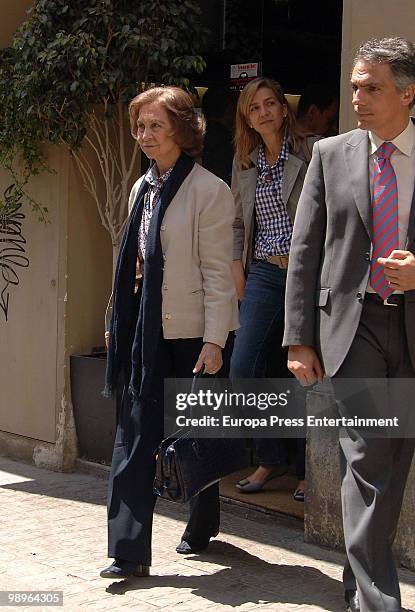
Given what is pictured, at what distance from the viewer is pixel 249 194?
5.45 m

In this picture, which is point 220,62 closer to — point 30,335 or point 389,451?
point 30,335

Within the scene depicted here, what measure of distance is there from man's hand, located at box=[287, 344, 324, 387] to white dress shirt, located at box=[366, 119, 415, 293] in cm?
33

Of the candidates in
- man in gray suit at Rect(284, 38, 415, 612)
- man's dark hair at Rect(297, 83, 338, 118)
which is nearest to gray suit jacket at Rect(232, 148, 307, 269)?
man's dark hair at Rect(297, 83, 338, 118)

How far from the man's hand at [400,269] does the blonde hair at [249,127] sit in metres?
1.92

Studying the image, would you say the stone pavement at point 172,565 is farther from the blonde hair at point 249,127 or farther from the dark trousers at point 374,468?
the blonde hair at point 249,127

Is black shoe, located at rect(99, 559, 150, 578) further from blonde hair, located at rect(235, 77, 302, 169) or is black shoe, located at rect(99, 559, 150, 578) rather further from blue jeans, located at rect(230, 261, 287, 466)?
blonde hair, located at rect(235, 77, 302, 169)

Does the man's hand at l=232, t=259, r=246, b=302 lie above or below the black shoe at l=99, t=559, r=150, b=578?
above

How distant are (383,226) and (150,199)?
1.22 m

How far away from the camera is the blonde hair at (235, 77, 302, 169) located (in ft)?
17.6

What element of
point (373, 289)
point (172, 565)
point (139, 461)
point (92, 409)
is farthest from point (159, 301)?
point (92, 409)

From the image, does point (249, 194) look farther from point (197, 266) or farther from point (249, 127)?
point (197, 266)

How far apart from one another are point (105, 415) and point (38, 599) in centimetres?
226

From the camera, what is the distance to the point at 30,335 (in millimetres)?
6770

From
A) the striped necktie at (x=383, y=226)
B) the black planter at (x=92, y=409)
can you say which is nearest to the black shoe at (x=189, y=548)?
the black planter at (x=92, y=409)
